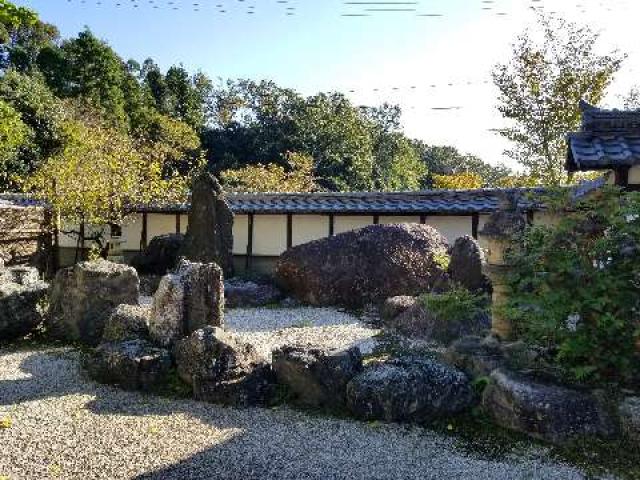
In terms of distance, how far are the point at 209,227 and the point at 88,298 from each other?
18.9ft

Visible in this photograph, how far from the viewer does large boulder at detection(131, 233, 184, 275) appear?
16.5 m

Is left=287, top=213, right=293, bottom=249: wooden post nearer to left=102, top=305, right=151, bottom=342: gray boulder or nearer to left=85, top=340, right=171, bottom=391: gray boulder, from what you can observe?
left=102, top=305, right=151, bottom=342: gray boulder

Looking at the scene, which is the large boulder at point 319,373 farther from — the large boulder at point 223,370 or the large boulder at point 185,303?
the large boulder at point 185,303

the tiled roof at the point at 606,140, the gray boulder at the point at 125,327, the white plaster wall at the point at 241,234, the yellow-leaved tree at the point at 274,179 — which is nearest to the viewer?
the tiled roof at the point at 606,140

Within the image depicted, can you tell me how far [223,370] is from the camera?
6.66m

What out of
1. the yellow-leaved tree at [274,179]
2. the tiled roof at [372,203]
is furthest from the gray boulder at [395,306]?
the yellow-leaved tree at [274,179]

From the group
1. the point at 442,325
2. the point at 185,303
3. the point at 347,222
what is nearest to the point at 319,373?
the point at 185,303

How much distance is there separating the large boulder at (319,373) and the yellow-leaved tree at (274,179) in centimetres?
2225

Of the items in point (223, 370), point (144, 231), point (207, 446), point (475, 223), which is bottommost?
point (207, 446)

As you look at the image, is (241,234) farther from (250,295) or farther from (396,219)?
(250,295)

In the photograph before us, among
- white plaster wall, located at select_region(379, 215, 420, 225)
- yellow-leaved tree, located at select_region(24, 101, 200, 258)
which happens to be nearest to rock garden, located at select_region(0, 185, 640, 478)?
white plaster wall, located at select_region(379, 215, 420, 225)

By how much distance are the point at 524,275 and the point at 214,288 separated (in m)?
4.44

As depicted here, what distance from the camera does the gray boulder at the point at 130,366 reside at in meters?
7.02

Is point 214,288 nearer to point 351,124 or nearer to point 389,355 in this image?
point 389,355
